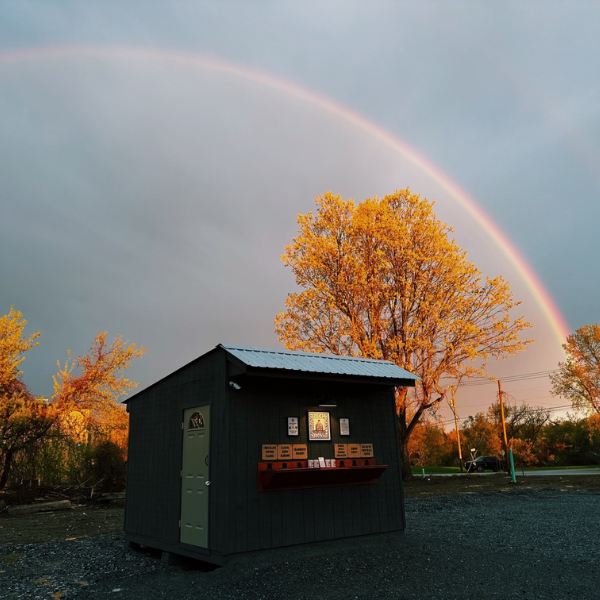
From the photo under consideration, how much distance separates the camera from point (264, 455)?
7.59 meters

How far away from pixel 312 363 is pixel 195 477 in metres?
2.71

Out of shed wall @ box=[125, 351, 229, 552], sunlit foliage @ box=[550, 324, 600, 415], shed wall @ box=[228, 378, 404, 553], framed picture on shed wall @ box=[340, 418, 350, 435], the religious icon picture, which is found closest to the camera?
shed wall @ box=[228, 378, 404, 553]

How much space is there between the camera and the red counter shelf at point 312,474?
24.3ft

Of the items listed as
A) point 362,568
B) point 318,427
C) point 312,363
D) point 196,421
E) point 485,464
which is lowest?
point 485,464

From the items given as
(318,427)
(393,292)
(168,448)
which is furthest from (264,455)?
(393,292)

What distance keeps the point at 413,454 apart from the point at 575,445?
16.9 meters

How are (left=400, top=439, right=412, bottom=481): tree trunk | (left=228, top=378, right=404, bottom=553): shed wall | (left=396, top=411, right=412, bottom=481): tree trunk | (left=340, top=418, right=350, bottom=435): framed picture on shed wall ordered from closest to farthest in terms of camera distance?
(left=228, top=378, right=404, bottom=553): shed wall
(left=340, top=418, right=350, bottom=435): framed picture on shed wall
(left=396, top=411, right=412, bottom=481): tree trunk
(left=400, top=439, right=412, bottom=481): tree trunk

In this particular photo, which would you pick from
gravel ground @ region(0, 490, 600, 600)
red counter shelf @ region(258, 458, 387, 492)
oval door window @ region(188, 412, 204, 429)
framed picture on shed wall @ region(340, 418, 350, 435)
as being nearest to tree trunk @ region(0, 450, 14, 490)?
gravel ground @ region(0, 490, 600, 600)

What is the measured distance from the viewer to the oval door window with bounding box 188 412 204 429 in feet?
26.5

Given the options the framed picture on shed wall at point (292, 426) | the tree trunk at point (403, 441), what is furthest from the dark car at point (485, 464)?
the framed picture on shed wall at point (292, 426)

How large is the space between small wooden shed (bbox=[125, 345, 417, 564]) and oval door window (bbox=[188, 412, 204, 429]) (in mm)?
17

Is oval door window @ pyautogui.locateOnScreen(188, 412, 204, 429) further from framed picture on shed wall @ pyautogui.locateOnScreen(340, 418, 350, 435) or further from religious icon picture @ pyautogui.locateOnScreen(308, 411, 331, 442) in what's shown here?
framed picture on shed wall @ pyautogui.locateOnScreen(340, 418, 350, 435)

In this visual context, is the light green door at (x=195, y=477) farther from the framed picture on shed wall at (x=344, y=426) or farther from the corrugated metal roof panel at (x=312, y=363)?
the framed picture on shed wall at (x=344, y=426)

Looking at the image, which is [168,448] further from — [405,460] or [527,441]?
[527,441]
